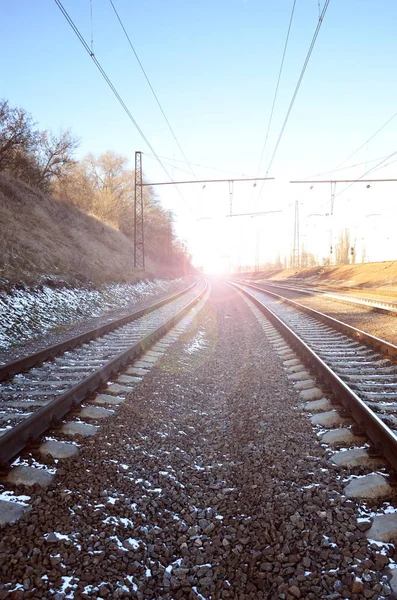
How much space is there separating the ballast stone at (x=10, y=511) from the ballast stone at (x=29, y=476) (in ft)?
0.82

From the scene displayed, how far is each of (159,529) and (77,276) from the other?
13.9 meters

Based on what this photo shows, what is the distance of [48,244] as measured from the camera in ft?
52.9

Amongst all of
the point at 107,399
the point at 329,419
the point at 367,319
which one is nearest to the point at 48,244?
the point at 367,319

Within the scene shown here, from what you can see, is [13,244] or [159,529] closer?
[159,529]

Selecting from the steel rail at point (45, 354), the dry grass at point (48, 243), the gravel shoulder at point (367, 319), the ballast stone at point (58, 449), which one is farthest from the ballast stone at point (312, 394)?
the dry grass at point (48, 243)

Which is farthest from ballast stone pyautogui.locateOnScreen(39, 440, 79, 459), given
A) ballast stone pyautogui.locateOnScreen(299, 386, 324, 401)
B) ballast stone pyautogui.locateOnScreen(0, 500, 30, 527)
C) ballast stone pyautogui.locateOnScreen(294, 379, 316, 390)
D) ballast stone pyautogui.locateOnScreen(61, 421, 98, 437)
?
ballast stone pyautogui.locateOnScreen(294, 379, 316, 390)

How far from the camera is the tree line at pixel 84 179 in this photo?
1867 cm

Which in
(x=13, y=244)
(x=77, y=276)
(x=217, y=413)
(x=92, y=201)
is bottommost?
(x=217, y=413)

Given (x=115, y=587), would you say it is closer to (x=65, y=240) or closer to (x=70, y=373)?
(x=70, y=373)

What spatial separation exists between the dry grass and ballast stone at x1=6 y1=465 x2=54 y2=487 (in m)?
8.67

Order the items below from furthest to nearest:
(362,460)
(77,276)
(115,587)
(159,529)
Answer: (77,276), (362,460), (159,529), (115,587)

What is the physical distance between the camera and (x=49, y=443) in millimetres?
3336

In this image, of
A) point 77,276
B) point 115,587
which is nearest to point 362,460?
point 115,587

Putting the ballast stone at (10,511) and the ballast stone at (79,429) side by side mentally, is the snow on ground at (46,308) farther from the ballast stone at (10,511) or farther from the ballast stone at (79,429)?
the ballast stone at (10,511)
